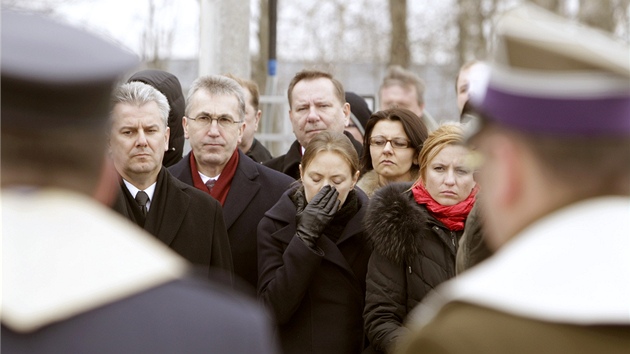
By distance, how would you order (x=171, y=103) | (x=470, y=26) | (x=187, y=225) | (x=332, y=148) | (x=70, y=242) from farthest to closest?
(x=470, y=26), (x=171, y=103), (x=332, y=148), (x=187, y=225), (x=70, y=242)

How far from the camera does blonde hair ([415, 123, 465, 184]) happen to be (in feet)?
17.6

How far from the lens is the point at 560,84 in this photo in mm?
1884

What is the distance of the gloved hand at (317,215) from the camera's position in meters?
5.39

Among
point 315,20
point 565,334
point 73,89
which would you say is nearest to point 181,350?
point 73,89

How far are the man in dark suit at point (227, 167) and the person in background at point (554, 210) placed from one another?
404cm

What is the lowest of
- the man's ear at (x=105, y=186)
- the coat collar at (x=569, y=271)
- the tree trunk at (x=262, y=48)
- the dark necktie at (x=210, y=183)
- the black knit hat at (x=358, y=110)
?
the dark necktie at (x=210, y=183)

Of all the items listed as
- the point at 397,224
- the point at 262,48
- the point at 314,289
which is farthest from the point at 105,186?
the point at 262,48

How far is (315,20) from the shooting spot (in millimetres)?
29766

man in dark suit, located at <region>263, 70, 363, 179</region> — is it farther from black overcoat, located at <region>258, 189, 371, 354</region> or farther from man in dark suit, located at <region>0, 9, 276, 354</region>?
man in dark suit, located at <region>0, 9, 276, 354</region>

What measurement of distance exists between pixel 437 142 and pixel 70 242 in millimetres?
3776

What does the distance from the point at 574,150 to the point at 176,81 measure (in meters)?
5.19

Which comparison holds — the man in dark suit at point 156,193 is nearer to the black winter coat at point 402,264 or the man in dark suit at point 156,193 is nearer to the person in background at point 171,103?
the black winter coat at point 402,264

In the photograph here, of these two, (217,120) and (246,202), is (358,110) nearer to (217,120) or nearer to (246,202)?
(217,120)

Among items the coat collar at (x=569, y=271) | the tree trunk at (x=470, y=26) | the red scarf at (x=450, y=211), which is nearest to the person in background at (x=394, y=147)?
the red scarf at (x=450, y=211)
